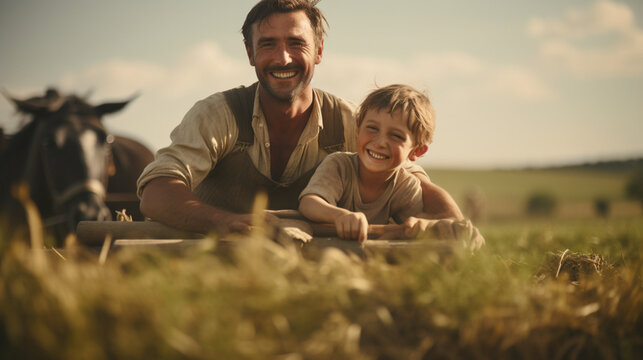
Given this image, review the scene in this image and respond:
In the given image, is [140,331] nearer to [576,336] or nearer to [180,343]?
[180,343]

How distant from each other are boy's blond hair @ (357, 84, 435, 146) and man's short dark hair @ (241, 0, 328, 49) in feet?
4.77

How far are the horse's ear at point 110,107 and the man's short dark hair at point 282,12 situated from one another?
10.1ft

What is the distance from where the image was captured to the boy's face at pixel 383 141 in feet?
10.4

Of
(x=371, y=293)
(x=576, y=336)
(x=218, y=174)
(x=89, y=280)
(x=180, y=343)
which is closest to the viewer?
(x=180, y=343)

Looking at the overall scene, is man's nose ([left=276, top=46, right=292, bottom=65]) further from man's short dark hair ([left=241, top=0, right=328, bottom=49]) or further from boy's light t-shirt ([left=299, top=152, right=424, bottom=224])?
boy's light t-shirt ([left=299, top=152, right=424, bottom=224])

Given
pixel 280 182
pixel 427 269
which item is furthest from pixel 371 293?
pixel 280 182

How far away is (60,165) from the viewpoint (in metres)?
5.49

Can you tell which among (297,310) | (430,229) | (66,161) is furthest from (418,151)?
(66,161)

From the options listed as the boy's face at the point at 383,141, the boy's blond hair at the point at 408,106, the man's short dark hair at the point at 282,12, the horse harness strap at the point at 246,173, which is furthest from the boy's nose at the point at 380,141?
the man's short dark hair at the point at 282,12

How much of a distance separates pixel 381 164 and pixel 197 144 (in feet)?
4.70

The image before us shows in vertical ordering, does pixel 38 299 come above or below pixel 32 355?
above

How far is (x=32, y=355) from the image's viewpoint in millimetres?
1278

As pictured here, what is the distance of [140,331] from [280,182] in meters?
2.94

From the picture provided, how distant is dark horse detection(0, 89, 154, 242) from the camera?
5.27m
